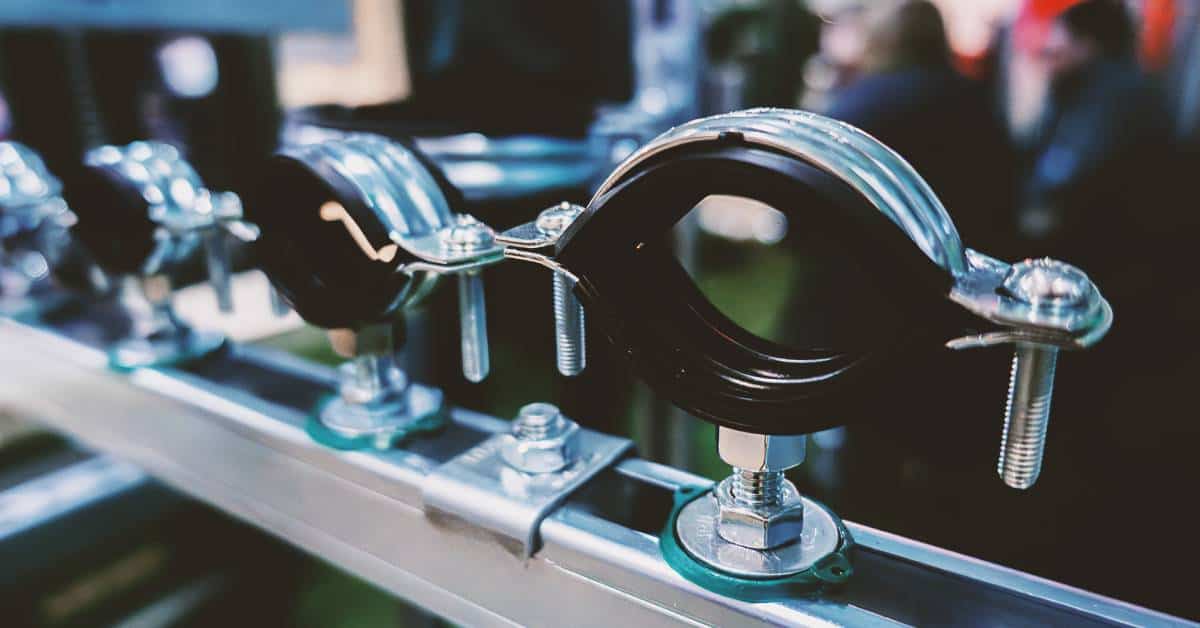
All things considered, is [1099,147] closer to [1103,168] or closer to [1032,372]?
[1103,168]

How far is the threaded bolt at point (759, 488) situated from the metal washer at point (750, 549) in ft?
0.08

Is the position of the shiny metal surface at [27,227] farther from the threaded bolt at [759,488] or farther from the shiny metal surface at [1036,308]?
the shiny metal surface at [1036,308]

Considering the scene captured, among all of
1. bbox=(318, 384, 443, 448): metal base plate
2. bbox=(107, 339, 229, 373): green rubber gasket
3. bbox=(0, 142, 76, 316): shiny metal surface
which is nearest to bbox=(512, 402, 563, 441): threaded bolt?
bbox=(318, 384, 443, 448): metal base plate

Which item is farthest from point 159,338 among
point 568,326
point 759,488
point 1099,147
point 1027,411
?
point 1099,147

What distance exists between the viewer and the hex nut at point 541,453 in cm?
54

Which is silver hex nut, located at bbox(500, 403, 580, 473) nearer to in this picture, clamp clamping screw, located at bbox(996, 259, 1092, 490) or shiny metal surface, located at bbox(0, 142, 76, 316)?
clamp clamping screw, located at bbox(996, 259, 1092, 490)

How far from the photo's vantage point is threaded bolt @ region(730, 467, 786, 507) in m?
0.44

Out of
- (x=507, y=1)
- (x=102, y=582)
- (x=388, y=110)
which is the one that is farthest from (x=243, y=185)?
(x=102, y=582)

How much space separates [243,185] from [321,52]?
1.81 m

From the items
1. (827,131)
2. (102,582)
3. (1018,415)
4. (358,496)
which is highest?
A: (827,131)

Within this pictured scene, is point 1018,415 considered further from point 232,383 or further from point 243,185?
point 232,383

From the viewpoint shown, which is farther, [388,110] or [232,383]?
[388,110]

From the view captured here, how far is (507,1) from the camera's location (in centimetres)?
93

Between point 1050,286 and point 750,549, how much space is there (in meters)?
0.21
